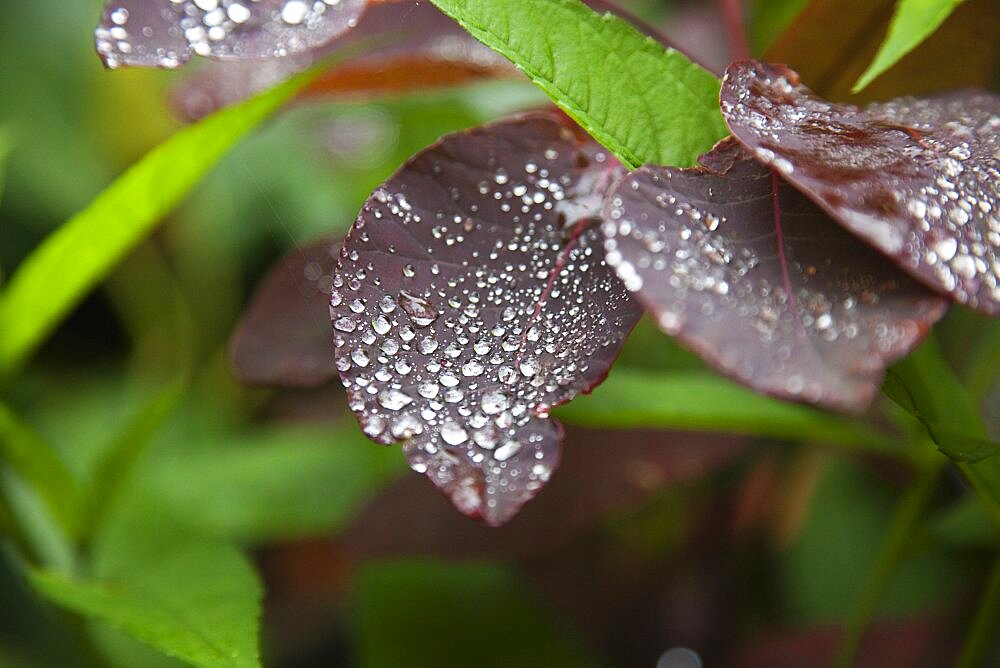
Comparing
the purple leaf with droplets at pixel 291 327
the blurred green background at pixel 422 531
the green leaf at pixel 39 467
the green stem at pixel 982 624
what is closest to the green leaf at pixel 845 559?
the blurred green background at pixel 422 531

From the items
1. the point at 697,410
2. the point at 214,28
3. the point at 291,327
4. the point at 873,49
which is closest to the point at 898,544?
the point at 697,410

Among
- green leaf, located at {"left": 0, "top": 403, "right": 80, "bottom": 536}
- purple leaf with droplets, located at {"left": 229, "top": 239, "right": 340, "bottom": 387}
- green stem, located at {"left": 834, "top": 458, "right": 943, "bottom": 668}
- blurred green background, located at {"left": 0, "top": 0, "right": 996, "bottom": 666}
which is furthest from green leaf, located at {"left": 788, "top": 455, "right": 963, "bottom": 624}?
green leaf, located at {"left": 0, "top": 403, "right": 80, "bottom": 536}

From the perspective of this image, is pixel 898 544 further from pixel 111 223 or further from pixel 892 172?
pixel 111 223

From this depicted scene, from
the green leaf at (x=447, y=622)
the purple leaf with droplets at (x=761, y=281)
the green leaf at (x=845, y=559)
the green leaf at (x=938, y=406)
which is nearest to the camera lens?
the purple leaf with droplets at (x=761, y=281)

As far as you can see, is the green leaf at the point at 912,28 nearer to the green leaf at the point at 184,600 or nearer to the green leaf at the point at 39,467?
the green leaf at the point at 184,600

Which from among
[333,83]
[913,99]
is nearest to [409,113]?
A: [333,83]

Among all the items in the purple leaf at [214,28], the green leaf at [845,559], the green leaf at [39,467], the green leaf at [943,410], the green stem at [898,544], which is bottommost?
the green leaf at [845,559]

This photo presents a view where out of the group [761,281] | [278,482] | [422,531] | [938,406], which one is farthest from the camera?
[278,482]
